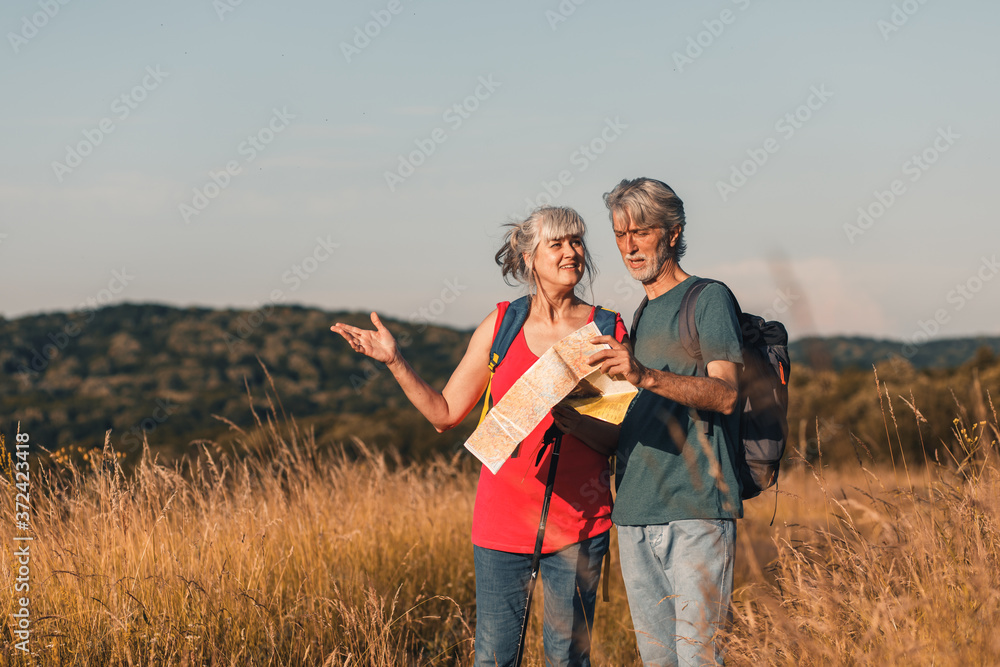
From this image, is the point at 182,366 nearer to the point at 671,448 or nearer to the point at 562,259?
the point at 562,259

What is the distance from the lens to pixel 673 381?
8.45 ft

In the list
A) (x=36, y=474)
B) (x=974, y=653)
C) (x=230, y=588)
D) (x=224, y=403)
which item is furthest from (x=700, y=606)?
(x=224, y=403)

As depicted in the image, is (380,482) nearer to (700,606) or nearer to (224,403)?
(700,606)

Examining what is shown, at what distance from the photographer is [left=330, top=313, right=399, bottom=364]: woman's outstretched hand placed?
324 centimetres

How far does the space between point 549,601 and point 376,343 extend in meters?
1.30

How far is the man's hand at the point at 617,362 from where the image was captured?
8.23ft

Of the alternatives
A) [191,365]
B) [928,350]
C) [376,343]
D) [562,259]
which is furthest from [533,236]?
[191,365]

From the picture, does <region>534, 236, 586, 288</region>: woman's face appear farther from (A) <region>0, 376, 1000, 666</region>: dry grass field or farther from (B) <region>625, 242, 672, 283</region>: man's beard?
(A) <region>0, 376, 1000, 666</region>: dry grass field

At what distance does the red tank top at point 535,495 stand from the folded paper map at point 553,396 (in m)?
0.38

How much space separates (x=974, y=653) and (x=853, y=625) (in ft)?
1.99

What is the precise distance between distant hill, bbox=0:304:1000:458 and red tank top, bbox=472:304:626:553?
2808 cm

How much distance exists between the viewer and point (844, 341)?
163ft

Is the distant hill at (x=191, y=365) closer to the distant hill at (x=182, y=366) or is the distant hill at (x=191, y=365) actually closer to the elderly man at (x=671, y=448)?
the distant hill at (x=182, y=366)

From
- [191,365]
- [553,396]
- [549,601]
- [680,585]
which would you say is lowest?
[191,365]
